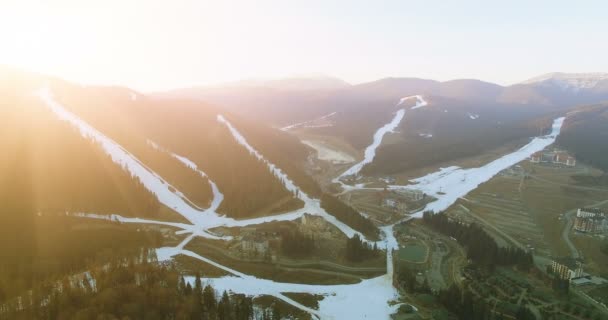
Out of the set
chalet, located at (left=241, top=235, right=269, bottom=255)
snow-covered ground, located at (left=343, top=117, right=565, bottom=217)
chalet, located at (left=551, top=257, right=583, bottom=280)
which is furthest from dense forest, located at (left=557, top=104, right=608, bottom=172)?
chalet, located at (left=241, top=235, right=269, bottom=255)

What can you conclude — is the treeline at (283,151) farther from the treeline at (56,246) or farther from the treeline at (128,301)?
the treeline at (128,301)

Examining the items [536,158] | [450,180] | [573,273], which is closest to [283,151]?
[450,180]

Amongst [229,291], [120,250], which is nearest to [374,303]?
[229,291]

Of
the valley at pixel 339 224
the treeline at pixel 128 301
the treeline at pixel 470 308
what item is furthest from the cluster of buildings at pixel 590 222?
the treeline at pixel 128 301

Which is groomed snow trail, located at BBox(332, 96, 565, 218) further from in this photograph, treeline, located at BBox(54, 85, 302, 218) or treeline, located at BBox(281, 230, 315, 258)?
treeline, located at BBox(281, 230, 315, 258)

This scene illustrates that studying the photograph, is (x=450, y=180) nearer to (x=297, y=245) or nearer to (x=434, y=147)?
(x=434, y=147)

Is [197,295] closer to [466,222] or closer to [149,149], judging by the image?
[466,222]
